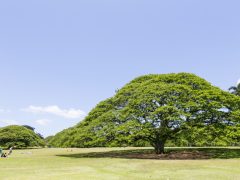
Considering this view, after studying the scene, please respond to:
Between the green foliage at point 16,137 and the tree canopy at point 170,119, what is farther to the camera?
the green foliage at point 16,137

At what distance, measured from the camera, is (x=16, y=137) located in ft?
245

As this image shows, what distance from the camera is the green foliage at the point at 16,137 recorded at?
244ft

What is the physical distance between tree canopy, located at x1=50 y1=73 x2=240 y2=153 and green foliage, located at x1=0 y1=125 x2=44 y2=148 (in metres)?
46.8

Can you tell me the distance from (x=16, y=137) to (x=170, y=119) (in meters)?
56.7

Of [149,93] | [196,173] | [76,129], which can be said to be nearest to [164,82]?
[149,93]

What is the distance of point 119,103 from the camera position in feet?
112

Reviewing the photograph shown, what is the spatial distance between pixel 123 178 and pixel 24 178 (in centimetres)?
524

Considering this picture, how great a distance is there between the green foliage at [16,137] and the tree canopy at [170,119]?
153ft

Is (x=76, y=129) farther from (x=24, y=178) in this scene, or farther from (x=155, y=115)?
(x=24, y=178)

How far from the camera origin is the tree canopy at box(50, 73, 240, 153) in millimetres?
29359

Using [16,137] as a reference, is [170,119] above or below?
below

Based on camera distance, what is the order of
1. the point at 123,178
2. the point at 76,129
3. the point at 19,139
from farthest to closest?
1. the point at 19,139
2. the point at 76,129
3. the point at 123,178

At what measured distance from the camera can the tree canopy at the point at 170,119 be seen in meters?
29.4

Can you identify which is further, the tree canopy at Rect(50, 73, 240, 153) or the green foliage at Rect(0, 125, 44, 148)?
the green foliage at Rect(0, 125, 44, 148)
